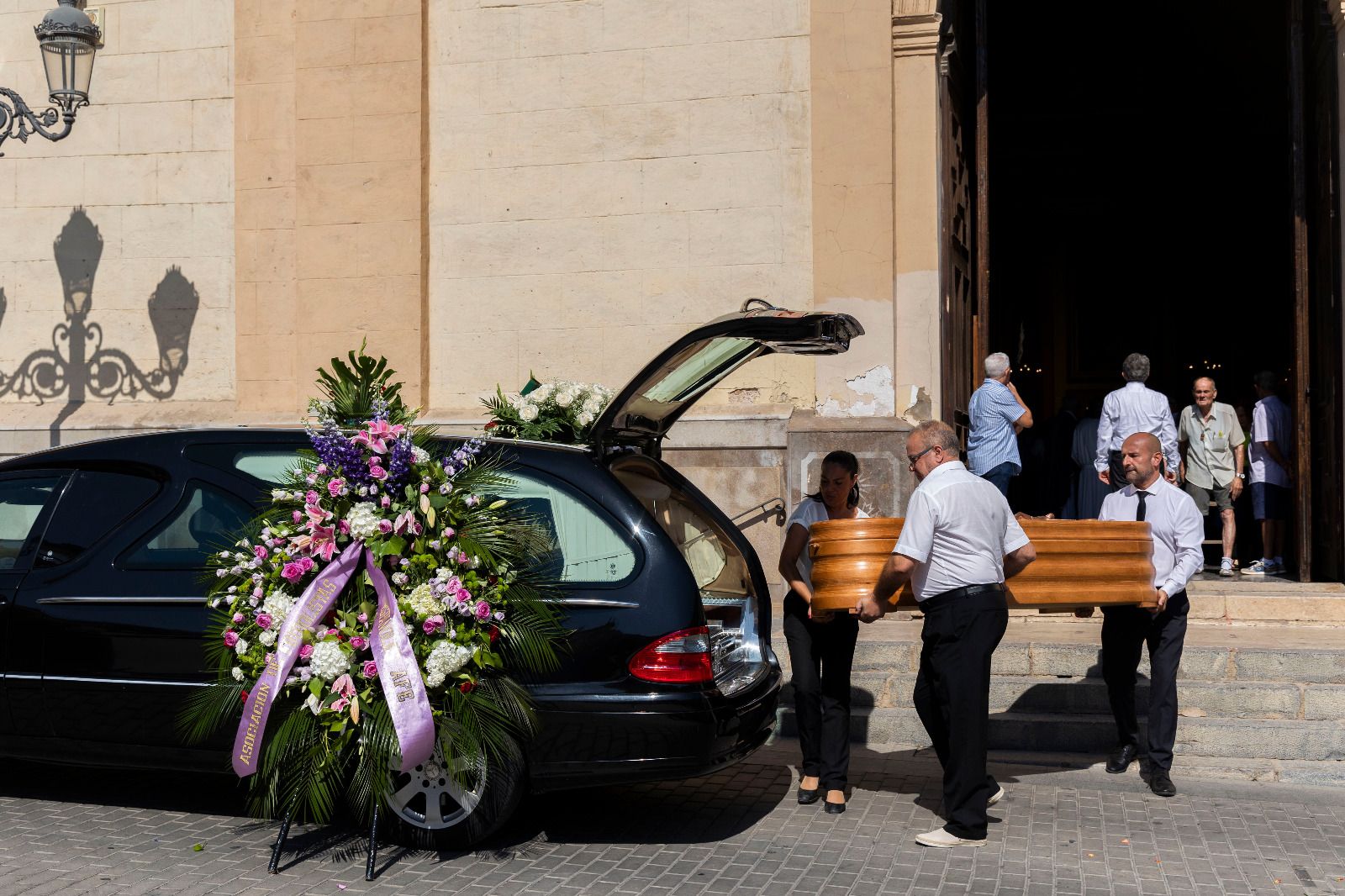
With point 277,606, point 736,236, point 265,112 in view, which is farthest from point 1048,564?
point 265,112

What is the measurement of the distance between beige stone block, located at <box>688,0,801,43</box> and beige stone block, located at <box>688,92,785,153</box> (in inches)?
20.3

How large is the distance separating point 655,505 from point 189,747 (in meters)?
2.22

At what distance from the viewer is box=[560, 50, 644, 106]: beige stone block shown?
36.3ft

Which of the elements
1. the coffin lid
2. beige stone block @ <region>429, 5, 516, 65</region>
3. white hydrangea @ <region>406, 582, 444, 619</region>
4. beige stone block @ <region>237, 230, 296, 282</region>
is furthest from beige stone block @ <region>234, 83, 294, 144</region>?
white hydrangea @ <region>406, 582, 444, 619</region>

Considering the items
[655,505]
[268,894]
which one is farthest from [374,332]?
[268,894]

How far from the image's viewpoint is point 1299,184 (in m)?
10.6

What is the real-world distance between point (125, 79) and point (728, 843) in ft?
31.3

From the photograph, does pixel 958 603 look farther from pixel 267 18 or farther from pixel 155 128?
pixel 155 128

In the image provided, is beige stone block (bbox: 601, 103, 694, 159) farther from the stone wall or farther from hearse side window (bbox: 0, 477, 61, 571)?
hearse side window (bbox: 0, 477, 61, 571)

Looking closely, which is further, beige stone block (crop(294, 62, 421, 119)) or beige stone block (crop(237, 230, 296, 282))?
beige stone block (crop(237, 230, 296, 282))

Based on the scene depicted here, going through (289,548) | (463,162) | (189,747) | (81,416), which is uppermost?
(463,162)

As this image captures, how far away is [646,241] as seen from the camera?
1098cm

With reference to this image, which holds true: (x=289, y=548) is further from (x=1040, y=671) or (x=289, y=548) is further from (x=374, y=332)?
(x=374, y=332)

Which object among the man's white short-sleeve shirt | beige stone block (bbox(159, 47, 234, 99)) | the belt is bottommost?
the belt
